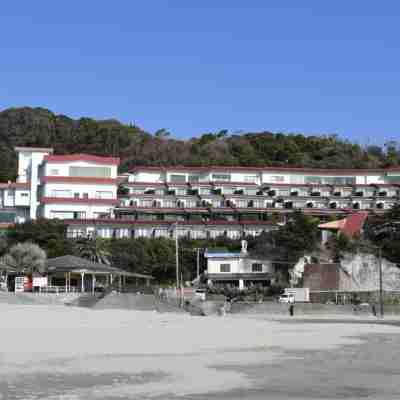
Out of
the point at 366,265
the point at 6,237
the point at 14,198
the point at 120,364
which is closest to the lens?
the point at 120,364

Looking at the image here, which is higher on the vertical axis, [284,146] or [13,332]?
[284,146]

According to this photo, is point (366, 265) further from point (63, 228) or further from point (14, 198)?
point (14, 198)

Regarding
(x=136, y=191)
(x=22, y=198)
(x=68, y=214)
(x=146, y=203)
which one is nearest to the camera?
(x=68, y=214)

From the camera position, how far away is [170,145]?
136 m

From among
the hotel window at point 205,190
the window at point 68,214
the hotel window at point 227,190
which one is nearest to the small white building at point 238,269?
the window at point 68,214

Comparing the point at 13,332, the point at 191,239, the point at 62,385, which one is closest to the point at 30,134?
the point at 191,239

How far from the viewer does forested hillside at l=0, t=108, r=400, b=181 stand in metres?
127

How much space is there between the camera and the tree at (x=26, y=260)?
64625mm

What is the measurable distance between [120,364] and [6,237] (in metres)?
64.9

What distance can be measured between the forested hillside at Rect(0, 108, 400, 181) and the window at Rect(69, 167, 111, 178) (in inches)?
961

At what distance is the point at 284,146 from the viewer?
13425 cm

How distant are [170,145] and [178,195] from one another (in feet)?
109

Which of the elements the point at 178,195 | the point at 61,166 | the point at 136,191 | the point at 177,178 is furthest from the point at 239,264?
the point at 177,178

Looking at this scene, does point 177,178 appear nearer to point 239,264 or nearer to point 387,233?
point 239,264
